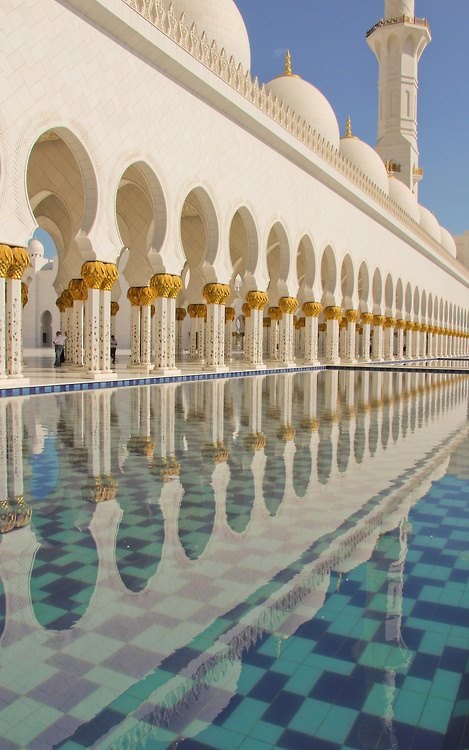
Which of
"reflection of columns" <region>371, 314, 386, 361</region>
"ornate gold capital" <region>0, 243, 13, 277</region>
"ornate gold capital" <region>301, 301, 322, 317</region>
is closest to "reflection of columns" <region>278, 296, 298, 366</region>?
"ornate gold capital" <region>301, 301, 322, 317</region>

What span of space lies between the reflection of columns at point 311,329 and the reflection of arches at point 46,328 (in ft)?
33.3

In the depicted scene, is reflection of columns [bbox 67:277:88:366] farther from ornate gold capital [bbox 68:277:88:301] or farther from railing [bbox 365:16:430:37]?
railing [bbox 365:16:430:37]

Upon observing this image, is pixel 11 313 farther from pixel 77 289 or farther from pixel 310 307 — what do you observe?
pixel 310 307

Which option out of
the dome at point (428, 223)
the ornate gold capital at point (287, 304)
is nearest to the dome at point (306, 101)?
the ornate gold capital at point (287, 304)

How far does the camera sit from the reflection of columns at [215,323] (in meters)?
9.74

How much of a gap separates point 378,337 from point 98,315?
12850 mm

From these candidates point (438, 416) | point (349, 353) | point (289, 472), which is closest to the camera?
point (289, 472)

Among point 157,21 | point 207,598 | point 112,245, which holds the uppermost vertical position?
point 157,21

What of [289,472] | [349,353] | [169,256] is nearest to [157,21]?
[169,256]

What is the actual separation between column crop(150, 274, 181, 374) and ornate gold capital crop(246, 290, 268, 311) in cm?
224

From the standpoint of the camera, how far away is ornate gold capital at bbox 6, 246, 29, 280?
6.19 m

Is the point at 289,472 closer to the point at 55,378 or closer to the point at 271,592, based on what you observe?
the point at 271,592

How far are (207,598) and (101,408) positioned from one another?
12.8ft

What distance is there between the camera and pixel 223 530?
6.98 ft
